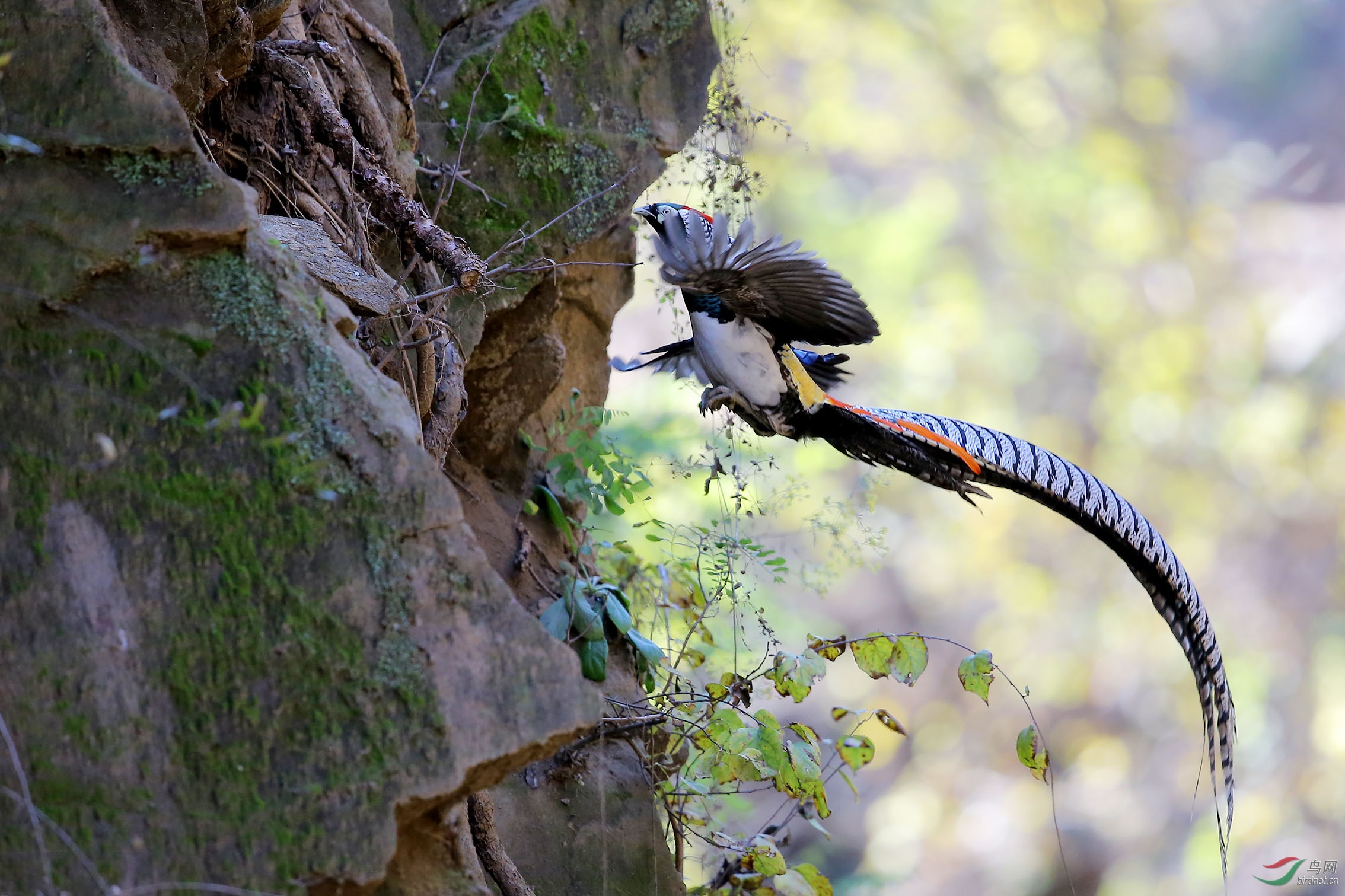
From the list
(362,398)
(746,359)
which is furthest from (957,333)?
(362,398)

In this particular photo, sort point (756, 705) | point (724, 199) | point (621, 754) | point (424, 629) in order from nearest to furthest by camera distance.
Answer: point (424, 629), point (621, 754), point (724, 199), point (756, 705)

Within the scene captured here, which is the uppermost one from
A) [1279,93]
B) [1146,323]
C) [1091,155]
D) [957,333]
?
[1279,93]

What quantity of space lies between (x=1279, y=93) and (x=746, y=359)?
878cm

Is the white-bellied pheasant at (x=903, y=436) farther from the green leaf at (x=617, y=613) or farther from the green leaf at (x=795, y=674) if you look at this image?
the green leaf at (x=617, y=613)

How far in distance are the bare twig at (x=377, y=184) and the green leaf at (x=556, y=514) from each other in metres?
1.00

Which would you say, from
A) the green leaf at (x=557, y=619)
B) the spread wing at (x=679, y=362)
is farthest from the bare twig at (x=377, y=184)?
the green leaf at (x=557, y=619)

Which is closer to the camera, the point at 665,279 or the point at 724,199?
the point at 665,279

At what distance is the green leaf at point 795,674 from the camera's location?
2436 mm

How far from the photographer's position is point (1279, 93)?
359 inches

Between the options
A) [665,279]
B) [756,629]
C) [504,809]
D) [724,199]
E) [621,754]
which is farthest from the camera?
[756,629]

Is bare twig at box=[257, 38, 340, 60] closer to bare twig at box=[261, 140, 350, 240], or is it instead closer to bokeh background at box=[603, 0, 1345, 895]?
bare twig at box=[261, 140, 350, 240]

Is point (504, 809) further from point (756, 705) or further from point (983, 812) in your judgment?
point (983, 812)

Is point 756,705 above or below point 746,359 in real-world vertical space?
above

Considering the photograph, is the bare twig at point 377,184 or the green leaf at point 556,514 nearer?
the bare twig at point 377,184
